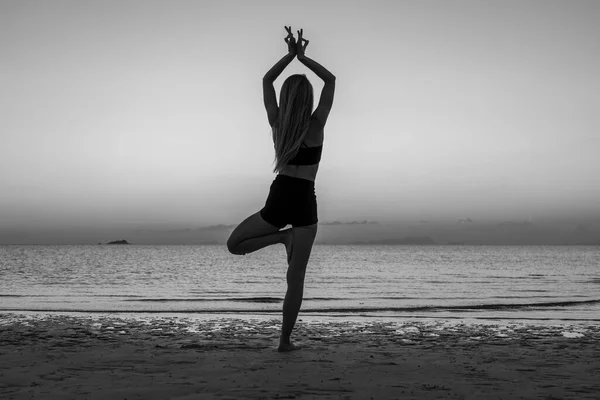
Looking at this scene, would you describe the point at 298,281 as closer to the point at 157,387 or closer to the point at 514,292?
the point at 157,387

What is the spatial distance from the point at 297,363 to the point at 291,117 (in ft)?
7.51

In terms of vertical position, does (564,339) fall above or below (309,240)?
below

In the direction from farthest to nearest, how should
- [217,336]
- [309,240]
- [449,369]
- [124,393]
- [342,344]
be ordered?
[217,336], [342,344], [309,240], [449,369], [124,393]

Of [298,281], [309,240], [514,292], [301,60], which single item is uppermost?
[301,60]

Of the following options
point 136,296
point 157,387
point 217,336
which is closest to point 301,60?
point 157,387

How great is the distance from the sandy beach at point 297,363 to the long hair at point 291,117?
6.43ft

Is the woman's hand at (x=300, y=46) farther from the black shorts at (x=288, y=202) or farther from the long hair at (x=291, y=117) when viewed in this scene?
the black shorts at (x=288, y=202)

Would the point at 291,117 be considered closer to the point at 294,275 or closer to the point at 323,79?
the point at 323,79

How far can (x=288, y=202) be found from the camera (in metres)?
5.53

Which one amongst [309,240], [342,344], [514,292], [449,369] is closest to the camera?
[449,369]

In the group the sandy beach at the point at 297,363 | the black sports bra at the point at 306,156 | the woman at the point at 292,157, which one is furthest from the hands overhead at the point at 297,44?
the sandy beach at the point at 297,363

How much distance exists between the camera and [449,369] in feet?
17.4

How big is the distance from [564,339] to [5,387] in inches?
264

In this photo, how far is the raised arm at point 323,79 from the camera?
553cm
